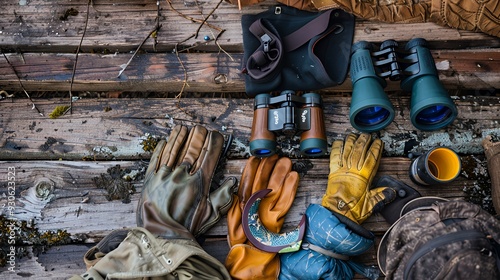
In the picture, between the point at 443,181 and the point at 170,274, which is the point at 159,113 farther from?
the point at 443,181

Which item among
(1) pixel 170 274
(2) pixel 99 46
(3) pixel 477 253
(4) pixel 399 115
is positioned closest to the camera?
(3) pixel 477 253

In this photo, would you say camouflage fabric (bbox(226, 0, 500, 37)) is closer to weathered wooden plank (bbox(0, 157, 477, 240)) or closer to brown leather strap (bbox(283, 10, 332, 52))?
brown leather strap (bbox(283, 10, 332, 52))

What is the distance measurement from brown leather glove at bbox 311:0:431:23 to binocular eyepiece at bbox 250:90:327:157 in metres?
0.56

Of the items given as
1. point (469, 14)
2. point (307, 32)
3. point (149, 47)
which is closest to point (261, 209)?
point (307, 32)

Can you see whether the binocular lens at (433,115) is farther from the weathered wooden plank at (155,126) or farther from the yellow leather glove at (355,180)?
the yellow leather glove at (355,180)

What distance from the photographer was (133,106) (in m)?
2.69

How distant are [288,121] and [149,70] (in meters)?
0.89

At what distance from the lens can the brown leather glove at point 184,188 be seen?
234 cm

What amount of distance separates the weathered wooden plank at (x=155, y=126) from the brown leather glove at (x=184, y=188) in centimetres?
14

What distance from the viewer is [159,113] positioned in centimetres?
267

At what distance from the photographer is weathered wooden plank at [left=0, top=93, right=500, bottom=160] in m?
2.55

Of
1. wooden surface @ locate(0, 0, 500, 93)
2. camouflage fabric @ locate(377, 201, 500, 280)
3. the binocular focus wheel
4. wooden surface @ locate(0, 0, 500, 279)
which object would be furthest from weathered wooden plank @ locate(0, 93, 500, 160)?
camouflage fabric @ locate(377, 201, 500, 280)

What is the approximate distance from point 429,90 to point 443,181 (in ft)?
1.51

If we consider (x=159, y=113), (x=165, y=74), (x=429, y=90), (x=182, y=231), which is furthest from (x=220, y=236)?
(x=429, y=90)
